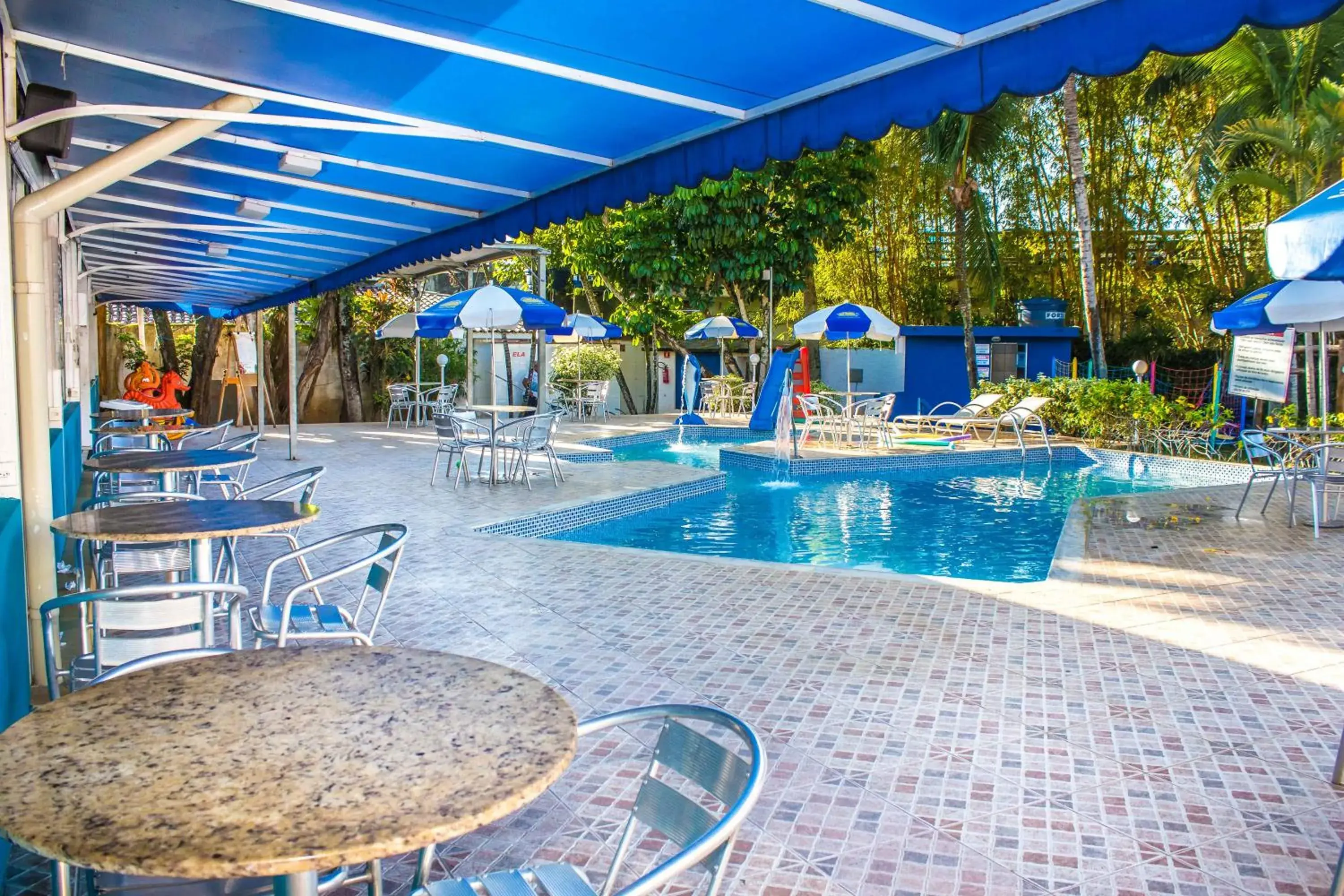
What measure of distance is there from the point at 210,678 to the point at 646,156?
10.9 feet

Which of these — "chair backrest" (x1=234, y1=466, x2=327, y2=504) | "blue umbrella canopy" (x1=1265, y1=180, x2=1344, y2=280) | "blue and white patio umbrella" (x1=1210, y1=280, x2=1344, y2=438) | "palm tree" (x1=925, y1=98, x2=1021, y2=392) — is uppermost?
"palm tree" (x1=925, y1=98, x2=1021, y2=392)

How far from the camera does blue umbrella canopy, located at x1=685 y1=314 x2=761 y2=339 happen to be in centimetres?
1756

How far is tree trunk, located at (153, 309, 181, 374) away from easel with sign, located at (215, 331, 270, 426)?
1.09 meters

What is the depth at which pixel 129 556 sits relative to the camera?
127 inches

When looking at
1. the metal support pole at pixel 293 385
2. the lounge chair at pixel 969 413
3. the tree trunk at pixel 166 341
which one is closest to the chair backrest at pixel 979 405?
the lounge chair at pixel 969 413

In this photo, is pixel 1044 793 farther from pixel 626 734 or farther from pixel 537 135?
pixel 537 135

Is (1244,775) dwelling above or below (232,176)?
below

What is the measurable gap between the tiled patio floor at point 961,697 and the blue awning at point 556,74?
2.09m

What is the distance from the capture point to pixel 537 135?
430 centimetres

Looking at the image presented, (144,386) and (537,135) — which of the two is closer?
(537,135)

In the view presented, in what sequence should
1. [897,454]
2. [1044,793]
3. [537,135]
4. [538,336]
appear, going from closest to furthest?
1. [1044,793]
2. [537,135]
3. [897,454]
4. [538,336]

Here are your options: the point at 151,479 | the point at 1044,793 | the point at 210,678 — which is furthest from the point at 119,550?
the point at 151,479

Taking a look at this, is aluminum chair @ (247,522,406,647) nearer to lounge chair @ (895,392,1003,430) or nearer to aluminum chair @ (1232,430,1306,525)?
aluminum chair @ (1232,430,1306,525)

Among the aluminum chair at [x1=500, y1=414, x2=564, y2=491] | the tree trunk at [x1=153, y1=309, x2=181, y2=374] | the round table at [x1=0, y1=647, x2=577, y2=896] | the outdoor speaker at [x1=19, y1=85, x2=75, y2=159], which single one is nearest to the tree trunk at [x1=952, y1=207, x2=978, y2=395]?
the aluminum chair at [x1=500, y1=414, x2=564, y2=491]
